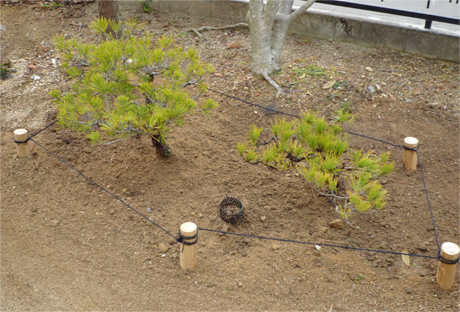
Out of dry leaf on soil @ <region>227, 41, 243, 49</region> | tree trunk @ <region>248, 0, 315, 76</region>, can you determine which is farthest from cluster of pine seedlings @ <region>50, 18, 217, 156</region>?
dry leaf on soil @ <region>227, 41, 243, 49</region>

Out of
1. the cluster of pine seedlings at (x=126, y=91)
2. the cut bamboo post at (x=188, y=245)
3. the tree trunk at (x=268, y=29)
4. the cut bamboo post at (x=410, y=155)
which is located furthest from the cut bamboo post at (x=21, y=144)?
the cut bamboo post at (x=410, y=155)

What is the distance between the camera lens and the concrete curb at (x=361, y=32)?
15.7 feet

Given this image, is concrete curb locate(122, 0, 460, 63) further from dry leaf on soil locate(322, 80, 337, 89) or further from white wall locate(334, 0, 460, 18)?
dry leaf on soil locate(322, 80, 337, 89)

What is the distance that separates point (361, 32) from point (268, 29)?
1331 mm

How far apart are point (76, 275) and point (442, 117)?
361 centimetres

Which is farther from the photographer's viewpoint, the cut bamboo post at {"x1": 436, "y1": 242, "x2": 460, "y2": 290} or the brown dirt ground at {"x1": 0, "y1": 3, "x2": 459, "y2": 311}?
the brown dirt ground at {"x1": 0, "y1": 3, "x2": 459, "y2": 311}

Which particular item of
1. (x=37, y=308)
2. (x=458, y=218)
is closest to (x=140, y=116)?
(x=37, y=308)

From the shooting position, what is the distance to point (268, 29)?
451 cm

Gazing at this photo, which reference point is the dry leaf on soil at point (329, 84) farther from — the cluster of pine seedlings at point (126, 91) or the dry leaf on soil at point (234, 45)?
the cluster of pine seedlings at point (126, 91)

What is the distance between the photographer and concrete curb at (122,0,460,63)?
479cm

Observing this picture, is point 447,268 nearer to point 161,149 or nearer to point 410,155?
point 410,155

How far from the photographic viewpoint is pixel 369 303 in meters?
2.50

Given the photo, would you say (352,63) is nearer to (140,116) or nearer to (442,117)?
(442,117)

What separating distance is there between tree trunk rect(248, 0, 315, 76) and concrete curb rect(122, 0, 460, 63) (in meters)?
0.84
